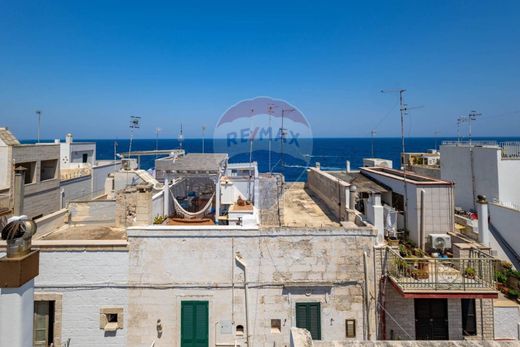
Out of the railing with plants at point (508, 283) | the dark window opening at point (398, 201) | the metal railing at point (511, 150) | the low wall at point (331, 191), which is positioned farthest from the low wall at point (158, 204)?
the metal railing at point (511, 150)

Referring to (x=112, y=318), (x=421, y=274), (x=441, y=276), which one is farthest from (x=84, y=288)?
(x=441, y=276)

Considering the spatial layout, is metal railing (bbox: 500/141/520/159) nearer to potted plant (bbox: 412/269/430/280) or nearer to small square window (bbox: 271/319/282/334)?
potted plant (bbox: 412/269/430/280)

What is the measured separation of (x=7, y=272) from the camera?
16.4 ft

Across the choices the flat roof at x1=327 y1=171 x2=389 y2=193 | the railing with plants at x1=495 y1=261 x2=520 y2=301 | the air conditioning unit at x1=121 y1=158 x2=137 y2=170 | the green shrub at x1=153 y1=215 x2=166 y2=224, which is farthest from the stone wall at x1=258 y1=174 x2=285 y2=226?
the air conditioning unit at x1=121 y1=158 x2=137 y2=170

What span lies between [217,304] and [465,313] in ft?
27.0

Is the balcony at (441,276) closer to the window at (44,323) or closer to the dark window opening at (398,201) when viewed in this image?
the dark window opening at (398,201)

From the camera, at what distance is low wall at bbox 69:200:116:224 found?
1466 centimetres

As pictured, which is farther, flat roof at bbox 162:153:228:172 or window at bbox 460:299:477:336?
flat roof at bbox 162:153:228:172

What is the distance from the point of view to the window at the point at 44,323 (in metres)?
9.47

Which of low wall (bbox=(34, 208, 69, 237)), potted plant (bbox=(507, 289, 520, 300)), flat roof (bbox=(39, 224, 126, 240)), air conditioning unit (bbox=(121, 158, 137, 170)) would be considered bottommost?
potted plant (bbox=(507, 289, 520, 300))

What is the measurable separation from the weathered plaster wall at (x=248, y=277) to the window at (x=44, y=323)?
95.3 inches

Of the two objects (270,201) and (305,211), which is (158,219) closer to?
(270,201)

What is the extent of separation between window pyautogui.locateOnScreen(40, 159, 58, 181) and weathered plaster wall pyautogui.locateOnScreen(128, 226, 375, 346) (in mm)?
18780

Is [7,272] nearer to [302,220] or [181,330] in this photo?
[181,330]
